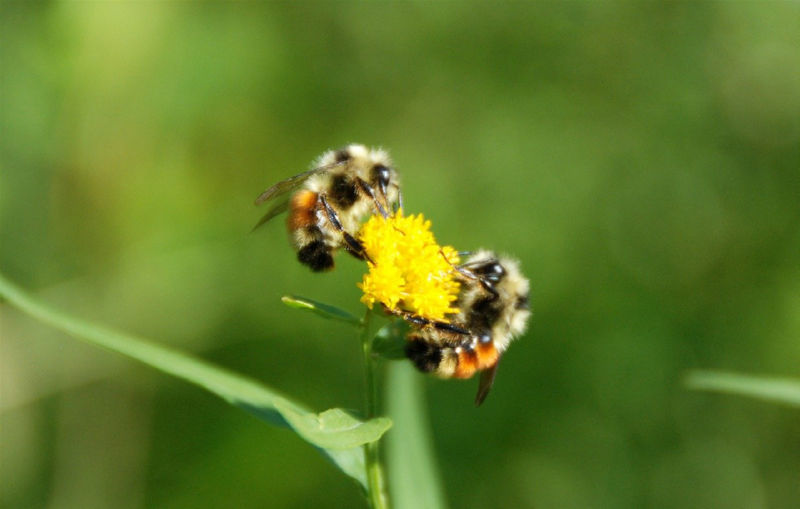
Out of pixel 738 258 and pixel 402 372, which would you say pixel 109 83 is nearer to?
pixel 402 372

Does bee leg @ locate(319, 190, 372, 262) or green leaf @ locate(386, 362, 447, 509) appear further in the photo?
green leaf @ locate(386, 362, 447, 509)

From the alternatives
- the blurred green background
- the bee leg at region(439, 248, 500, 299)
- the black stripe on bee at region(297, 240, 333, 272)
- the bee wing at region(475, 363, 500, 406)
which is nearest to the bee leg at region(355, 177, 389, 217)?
the black stripe on bee at region(297, 240, 333, 272)

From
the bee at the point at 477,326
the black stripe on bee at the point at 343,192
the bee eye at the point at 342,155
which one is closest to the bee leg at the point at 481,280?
the bee at the point at 477,326

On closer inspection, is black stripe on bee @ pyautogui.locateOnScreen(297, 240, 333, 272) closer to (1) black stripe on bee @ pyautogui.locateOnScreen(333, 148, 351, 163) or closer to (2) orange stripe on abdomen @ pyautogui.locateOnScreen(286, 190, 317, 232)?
(2) orange stripe on abdomen @ pyautogui.locateOnScreen(286, 190, 317, 232)

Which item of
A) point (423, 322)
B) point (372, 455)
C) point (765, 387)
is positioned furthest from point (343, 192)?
point (765, 387)

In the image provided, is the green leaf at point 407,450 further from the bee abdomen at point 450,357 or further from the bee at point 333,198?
the bee at point 333,198

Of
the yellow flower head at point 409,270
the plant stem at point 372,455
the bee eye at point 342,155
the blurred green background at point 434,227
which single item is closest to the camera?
the plant stem at point 372,455
